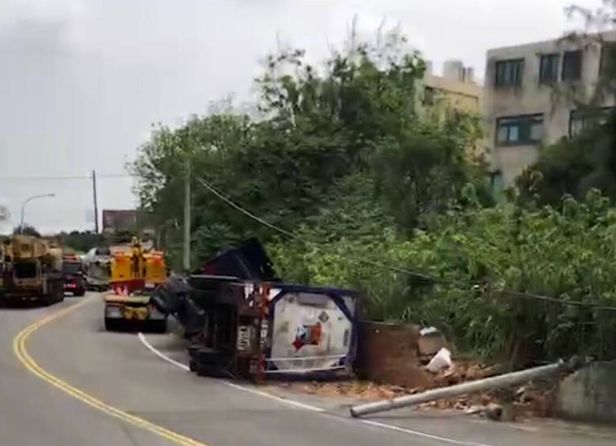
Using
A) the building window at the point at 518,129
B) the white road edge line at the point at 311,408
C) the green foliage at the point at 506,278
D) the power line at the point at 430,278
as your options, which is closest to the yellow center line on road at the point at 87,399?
the white road edge line at the point at 311,408

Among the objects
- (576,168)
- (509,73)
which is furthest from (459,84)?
(576,168)

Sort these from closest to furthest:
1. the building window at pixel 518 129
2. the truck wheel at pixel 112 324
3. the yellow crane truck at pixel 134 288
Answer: the yellow crane truck at pixel 134 288
the truck wheel at pixel 112 324
the building window at pixel 518 129

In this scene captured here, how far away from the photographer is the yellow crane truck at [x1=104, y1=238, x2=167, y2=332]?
3872cm

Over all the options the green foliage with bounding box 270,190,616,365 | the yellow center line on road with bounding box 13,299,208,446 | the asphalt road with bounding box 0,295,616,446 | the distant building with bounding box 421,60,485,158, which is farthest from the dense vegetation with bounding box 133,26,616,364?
the distant building with bounding box 421,60,485,158

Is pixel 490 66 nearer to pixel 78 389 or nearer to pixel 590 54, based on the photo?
pixel 590 54

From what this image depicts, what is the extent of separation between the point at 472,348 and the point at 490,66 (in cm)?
4760

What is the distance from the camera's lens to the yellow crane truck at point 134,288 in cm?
3872

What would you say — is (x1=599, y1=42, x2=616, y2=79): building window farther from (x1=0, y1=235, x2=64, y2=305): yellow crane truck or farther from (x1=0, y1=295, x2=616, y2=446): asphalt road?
(x1=0, y1=235, x2=64, y2=305): yellow crane truck

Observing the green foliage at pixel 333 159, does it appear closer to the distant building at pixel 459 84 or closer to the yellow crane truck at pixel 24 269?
the yellow crane truck at pixel 24 269

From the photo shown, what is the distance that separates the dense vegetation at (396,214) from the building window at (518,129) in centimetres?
595

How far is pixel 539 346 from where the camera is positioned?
19.7m

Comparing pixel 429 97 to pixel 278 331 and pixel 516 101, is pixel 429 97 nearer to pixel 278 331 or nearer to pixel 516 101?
pixel 516 101

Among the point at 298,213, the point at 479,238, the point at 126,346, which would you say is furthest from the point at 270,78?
the point at 479,238

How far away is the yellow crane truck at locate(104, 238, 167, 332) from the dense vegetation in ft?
7.39
